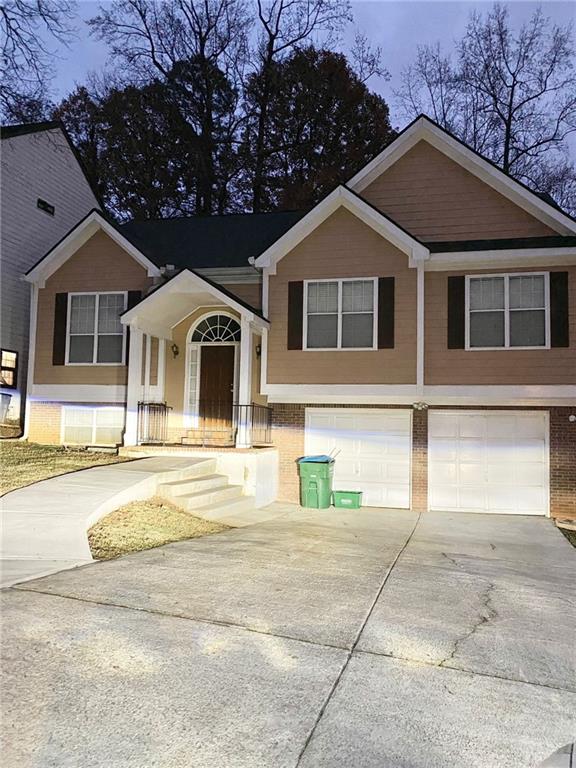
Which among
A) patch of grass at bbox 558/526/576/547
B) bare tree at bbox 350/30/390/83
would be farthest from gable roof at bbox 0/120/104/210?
bare tree at bbox 350/30/390/83

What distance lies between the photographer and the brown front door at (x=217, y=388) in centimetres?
1268

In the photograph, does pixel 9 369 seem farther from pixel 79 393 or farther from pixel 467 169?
pixel 467 169

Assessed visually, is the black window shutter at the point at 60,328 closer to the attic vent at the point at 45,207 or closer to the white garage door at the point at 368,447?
the attic vent at the point at 45,207

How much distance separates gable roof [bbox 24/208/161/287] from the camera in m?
12.6

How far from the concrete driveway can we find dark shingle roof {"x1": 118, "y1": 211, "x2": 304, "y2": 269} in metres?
8.82

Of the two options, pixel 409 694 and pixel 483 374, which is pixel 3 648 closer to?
pixel 409 694

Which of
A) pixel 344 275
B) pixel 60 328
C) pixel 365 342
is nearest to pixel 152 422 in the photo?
pixel 60 328

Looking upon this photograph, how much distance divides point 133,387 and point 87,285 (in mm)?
2814

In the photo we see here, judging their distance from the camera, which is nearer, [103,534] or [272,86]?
[103,534]

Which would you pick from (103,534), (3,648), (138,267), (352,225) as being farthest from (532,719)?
(138,267)

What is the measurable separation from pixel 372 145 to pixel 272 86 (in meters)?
5.90

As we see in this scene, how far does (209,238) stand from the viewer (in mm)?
14672

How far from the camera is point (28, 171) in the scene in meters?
14.1

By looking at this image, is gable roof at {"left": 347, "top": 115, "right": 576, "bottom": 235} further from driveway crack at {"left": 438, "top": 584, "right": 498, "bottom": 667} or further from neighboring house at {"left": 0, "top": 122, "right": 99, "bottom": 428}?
driveway crack at {"left": 438, "top": 584, "right": 498, "bottom": 667}
